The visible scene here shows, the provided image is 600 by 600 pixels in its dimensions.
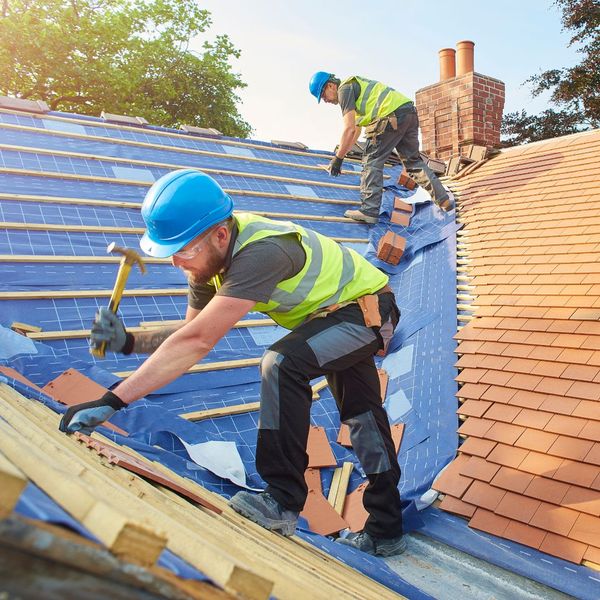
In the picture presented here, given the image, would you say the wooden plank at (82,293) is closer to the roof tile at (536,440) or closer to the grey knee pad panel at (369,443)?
the grey knee pad panel at (369,443)

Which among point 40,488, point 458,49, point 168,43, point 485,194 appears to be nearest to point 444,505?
point 40,488

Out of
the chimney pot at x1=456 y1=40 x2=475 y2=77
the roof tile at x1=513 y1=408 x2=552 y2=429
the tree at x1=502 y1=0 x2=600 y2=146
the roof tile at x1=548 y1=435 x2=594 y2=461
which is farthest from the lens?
the tree at x1=502 y1=0 x2=600 y2=146

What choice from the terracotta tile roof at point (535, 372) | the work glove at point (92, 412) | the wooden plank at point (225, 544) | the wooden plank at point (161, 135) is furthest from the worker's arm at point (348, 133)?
the work glove at point (92, 412)

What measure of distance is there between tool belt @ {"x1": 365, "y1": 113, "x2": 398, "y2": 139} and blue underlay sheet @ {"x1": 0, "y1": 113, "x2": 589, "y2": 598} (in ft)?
2.57

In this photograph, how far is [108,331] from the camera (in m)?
2.06

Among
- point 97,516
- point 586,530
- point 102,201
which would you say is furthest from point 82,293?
point 97,516

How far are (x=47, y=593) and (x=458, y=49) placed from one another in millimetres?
9062

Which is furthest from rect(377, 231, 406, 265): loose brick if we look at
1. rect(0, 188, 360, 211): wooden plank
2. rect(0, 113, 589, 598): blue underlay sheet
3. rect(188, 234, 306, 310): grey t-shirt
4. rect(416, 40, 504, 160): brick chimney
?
rect(188, 234, 306, 310): grey t-shirt

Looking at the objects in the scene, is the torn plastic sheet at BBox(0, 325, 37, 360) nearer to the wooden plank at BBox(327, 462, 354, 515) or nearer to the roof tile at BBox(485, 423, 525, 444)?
the wooden plank at BBox(327, 462, 354, 515)

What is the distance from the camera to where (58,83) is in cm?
1842

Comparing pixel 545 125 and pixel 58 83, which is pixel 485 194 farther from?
pixel 58 83

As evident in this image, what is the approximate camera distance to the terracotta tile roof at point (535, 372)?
267cm

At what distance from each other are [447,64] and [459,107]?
76 cm

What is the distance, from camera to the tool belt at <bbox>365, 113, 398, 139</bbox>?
5934 millimetres
